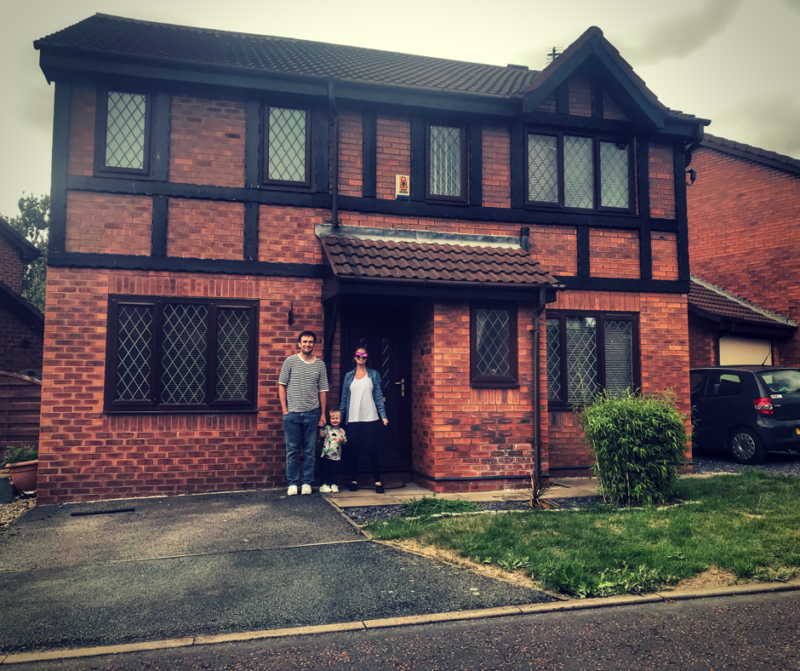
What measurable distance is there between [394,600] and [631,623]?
1438 mm

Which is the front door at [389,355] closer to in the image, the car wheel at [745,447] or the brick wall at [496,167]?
the brick wall at [496,167]

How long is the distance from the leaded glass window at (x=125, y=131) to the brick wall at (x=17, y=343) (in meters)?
7.21

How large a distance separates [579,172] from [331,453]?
18.8 ft

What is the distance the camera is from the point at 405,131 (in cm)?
882

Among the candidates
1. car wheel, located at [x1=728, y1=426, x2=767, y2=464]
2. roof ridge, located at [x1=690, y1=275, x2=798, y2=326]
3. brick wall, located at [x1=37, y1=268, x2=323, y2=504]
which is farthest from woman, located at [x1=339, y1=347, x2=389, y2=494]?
roof ridge, located at [x1=690, y1=275, x2=798, y2=326]

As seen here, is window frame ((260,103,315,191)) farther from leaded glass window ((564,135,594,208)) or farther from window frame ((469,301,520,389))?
leaded glass window ((564,135,594,208))

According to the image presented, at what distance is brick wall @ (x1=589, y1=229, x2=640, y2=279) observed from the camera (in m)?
9.34

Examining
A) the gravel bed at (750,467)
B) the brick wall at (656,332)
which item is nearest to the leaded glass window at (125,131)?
the brick wall at (656,332)

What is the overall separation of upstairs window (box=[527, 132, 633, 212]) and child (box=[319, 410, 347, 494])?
4.44 metres

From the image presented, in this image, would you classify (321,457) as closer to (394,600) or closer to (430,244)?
(430,244)

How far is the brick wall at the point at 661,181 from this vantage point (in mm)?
9711

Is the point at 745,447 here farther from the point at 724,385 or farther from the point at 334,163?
the point at 334,163

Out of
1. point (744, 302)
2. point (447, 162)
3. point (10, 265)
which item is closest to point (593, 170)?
point (447, 162)

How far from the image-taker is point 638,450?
661 centimetres
